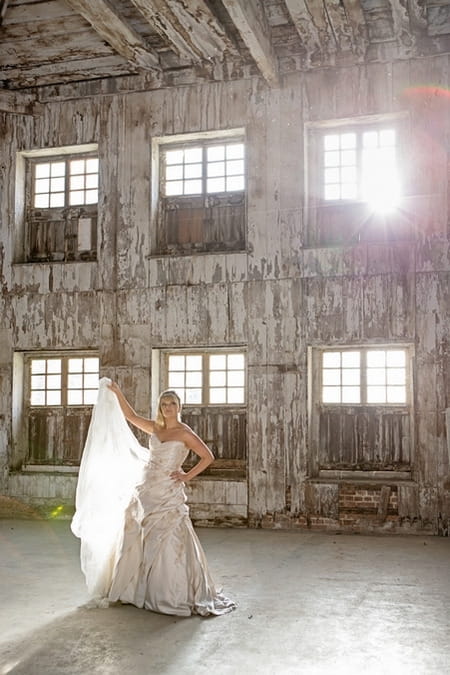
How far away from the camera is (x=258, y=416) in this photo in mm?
9930

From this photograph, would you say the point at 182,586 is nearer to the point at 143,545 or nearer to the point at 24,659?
the point at 143,545

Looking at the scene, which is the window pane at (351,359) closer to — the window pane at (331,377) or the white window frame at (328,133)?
the window pane at (331,377)

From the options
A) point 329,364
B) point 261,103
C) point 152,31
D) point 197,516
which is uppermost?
point 152,31

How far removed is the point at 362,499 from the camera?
31.0 ft

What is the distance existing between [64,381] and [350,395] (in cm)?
428

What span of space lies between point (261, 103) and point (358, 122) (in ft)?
4.52

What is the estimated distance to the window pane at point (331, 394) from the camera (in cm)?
991

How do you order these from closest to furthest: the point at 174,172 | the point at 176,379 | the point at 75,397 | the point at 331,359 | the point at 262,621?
the point at 262,621 → the point at 331,359 → the point at 176,379 → the point at 174,172 → the point at 75,397

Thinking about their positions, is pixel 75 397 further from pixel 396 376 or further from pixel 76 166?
pixel 396 376

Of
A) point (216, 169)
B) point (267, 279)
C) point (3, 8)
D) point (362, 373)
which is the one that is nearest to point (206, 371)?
point (267, 279)

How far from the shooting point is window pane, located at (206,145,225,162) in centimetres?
1062

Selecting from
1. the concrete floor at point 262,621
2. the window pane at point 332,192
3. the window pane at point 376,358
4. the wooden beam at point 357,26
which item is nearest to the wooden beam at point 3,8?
the wooden beam at point 357,26

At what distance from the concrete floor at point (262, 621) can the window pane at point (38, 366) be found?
342 centimetres

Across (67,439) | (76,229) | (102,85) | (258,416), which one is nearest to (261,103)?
(102,85)
